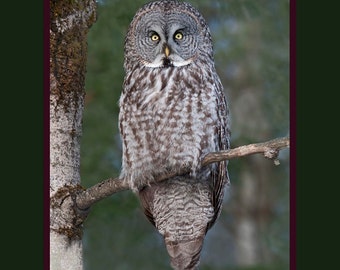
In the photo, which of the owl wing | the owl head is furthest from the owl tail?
the owl head

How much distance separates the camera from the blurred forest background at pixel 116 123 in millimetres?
3873

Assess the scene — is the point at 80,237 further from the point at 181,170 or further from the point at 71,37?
the point at 71,37

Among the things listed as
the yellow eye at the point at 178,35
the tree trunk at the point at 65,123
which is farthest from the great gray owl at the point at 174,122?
the tree trunk at the point at 65,123

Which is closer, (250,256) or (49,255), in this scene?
(49,255)

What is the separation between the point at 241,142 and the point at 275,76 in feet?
1.59

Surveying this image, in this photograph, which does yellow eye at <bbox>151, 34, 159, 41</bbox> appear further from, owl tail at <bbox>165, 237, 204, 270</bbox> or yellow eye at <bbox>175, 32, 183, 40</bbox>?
owl tail at <bbox>165, 237, 204, 270</bbox>

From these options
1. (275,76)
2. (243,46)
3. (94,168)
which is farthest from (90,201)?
(243,46)

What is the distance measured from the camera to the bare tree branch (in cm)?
229

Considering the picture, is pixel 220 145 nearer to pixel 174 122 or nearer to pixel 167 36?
pixel 174 122

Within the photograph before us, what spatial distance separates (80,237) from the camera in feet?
8.54

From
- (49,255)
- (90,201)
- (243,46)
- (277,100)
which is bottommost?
(49,255)

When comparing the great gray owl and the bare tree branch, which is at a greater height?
the great gray owl

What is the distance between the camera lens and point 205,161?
256 centimetres

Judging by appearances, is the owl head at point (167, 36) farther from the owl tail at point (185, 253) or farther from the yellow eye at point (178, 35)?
the owl tail at point (185, 253)
